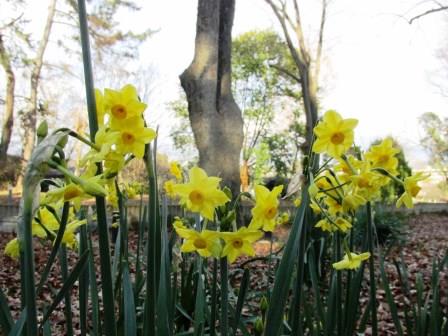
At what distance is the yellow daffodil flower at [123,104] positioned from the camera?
1.77 feet

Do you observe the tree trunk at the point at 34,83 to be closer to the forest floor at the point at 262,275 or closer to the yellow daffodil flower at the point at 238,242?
the forest floor at the point at 262,275

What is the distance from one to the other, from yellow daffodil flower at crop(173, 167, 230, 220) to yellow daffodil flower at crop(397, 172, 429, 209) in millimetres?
436

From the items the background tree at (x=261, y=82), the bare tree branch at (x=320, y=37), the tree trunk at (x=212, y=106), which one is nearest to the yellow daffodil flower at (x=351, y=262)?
the tree trunk at (x=212, y=106)

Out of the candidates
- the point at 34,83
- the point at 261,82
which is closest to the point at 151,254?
the point at 34,83

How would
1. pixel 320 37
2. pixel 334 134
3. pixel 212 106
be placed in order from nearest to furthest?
pixel 334 134 < pixel 212 106 < pixel 320 37

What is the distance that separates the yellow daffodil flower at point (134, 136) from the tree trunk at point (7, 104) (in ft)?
32.3

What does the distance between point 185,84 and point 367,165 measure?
4421 mm

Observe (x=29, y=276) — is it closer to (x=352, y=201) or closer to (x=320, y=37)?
(x=352, y=201)

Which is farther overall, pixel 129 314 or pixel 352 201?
pixel 352 201

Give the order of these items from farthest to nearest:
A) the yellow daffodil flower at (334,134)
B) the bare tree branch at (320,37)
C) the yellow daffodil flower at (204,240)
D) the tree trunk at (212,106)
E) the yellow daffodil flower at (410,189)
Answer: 1. the bare tree branch at (320,37)
2. the tree trunk at (212,106)
3. the yellow daffodil flower at (410,189)
4. the yellow daffodil flower at (334,134)
5. the yellow daffodil flower at (204,240)

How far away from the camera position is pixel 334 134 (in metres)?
0.78

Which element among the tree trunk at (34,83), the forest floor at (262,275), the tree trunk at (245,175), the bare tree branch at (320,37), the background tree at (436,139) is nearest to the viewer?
the forest floor at (262,275)

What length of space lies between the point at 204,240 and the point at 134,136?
20 cm

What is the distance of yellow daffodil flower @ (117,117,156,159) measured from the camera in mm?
522
